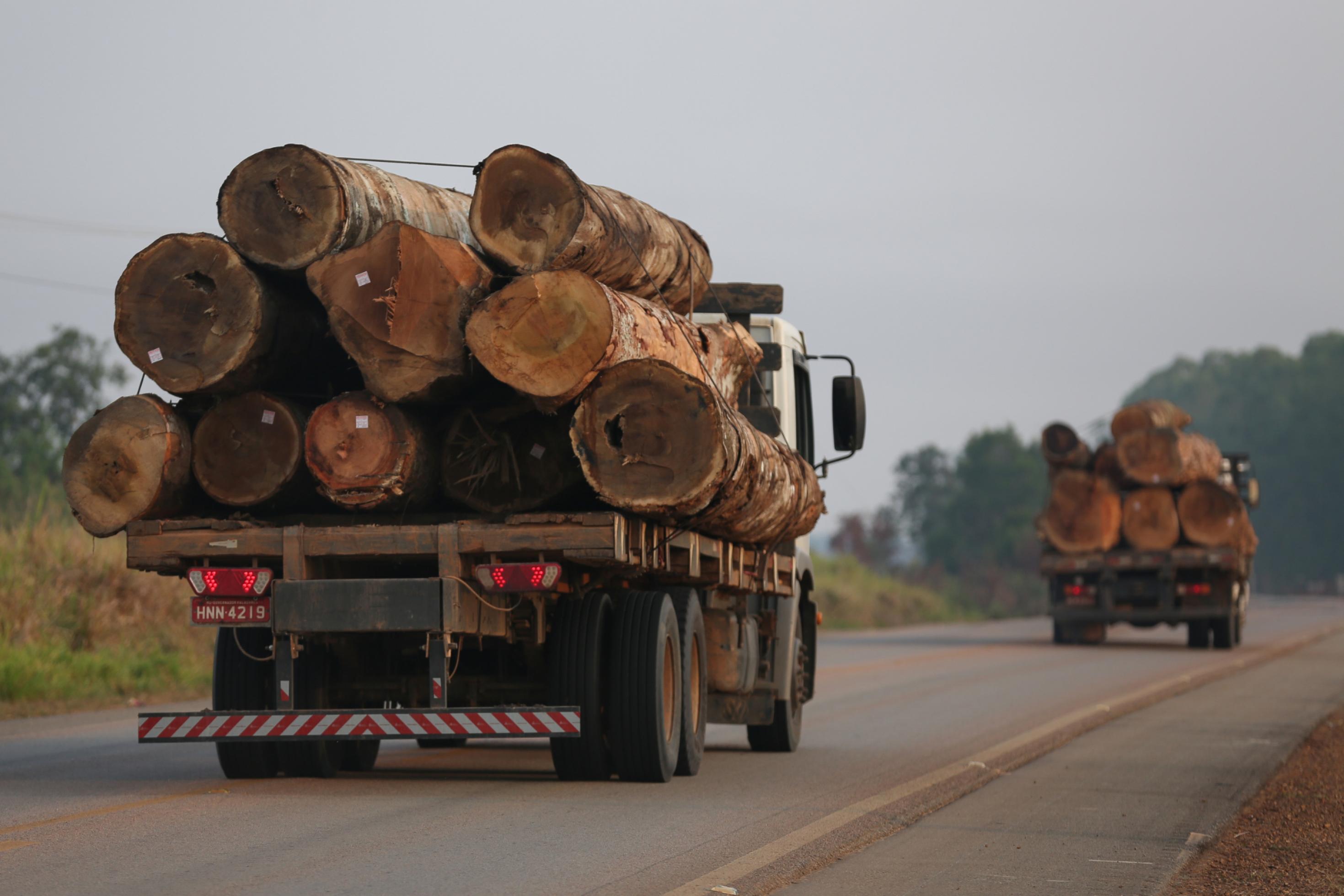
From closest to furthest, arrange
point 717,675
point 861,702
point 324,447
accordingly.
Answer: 1. point 324,447
2. point 717,675
3. point 861,702

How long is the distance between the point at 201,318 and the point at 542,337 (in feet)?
6.36

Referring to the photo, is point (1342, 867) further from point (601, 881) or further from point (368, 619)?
point (368, 619)

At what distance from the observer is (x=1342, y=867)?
761 cm

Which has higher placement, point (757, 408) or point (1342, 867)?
point (757, 408)

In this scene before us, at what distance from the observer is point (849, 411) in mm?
12969

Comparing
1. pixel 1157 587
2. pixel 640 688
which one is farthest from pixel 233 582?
pixel 1157 587

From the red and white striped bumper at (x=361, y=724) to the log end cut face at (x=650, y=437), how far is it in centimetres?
128

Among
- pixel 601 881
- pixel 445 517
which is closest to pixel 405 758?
pixel 445 517

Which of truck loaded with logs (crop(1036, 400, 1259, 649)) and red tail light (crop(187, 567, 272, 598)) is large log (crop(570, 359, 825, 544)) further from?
truck loaded with logs (crop(1036, 400, 1259, 649))

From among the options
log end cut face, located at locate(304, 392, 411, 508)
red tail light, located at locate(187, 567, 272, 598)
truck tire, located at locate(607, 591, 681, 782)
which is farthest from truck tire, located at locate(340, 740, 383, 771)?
log end cut face, located at locate(304, 392, 411, 508)

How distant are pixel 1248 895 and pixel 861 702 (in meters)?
10.9

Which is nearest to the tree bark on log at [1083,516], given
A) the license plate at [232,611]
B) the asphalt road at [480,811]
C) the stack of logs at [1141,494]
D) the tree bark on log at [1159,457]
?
the stack of logs at [1141,494]

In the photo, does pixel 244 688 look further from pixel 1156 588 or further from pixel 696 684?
pixel 1156 588

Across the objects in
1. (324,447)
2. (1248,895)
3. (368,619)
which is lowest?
(1248,895)
